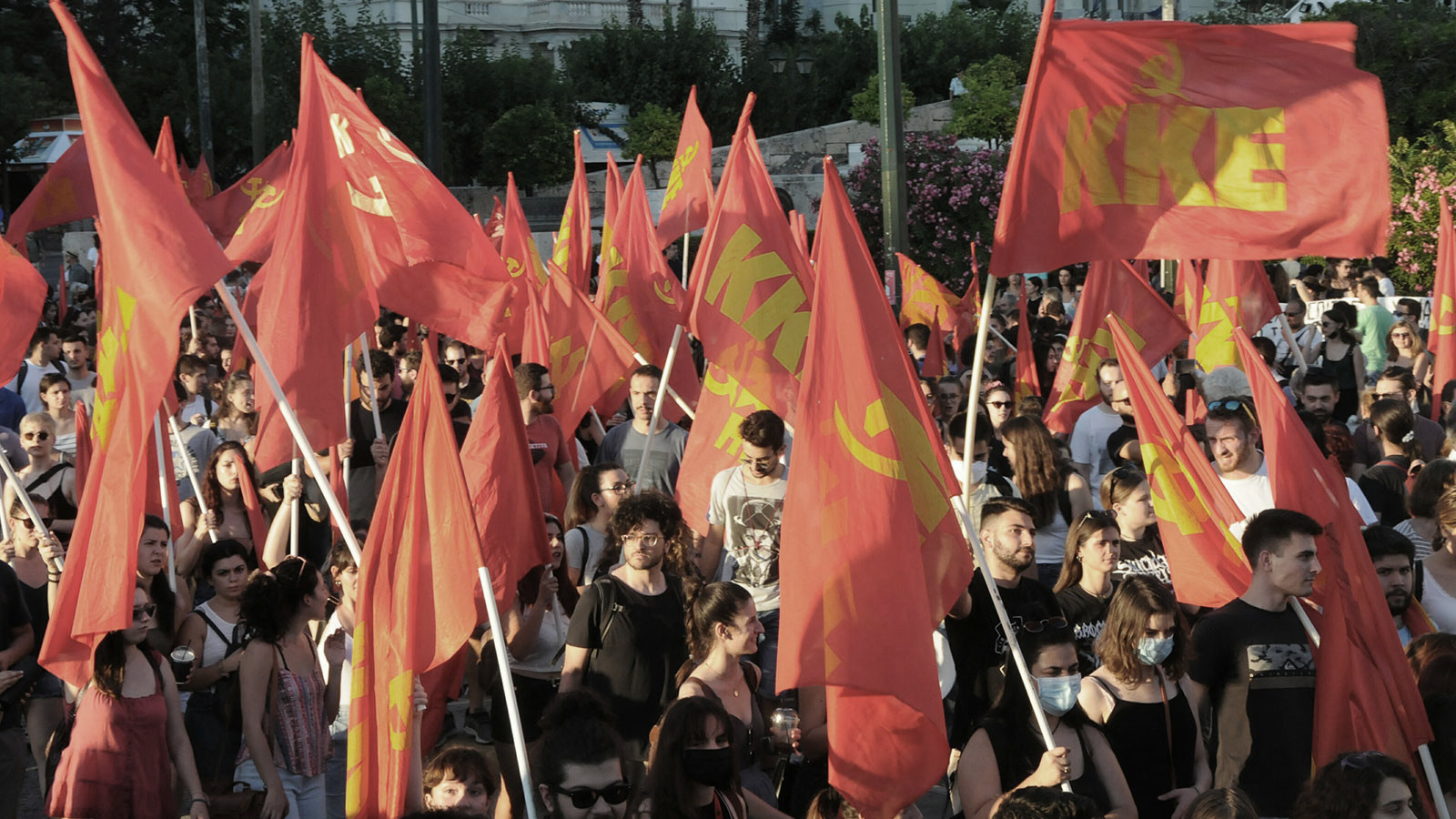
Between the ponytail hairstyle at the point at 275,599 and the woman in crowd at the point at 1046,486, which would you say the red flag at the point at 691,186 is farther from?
the ponytail hairstyle at the point at 275,599

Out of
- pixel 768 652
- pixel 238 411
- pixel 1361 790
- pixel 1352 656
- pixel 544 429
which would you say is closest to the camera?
pixel 1361 790

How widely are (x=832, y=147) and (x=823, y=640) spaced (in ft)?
110

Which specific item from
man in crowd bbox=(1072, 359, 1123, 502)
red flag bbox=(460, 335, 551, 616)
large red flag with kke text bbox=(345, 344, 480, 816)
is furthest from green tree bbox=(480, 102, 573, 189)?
large red flag with kke text bbox=(345, 344, 480, 816)

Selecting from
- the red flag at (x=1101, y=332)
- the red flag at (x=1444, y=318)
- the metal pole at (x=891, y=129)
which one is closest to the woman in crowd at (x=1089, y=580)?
the red flag at (x=1101, y=332)

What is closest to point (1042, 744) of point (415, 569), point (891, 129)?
point (415, 569)

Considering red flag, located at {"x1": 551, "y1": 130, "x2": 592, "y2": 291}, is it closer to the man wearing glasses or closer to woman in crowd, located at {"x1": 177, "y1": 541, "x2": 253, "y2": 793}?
the man wearing glasses

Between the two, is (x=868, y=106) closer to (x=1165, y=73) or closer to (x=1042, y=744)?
(x=1165, y=73)

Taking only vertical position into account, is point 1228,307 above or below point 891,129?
below

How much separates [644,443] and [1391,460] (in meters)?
3.36

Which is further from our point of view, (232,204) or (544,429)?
(232,204)

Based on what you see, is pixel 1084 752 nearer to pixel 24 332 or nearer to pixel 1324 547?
pixel 1324 547

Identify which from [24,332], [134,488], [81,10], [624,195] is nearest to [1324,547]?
[134,488]

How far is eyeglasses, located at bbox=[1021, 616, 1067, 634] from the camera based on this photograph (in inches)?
187

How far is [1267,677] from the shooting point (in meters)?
4.82
